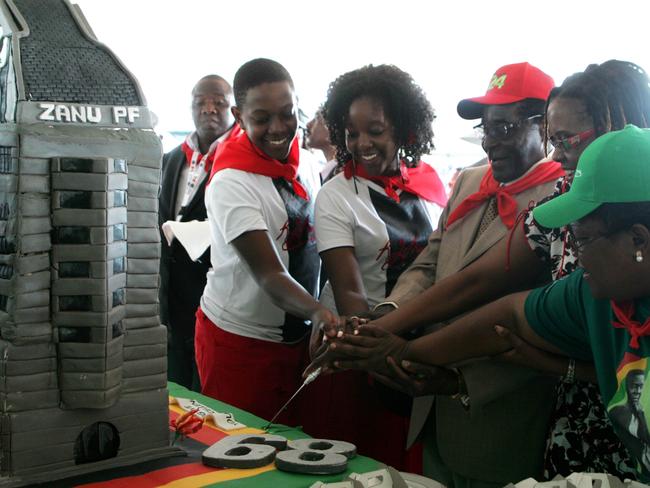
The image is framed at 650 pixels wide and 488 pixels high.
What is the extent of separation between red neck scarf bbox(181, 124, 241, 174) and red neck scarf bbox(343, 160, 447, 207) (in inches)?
43.4

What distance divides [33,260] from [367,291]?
94 cm

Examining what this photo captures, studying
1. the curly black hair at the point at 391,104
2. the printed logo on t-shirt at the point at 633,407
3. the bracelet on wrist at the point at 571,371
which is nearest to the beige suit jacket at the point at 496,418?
the bracelet on wrist at the point at 571,371

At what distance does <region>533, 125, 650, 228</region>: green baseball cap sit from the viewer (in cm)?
132

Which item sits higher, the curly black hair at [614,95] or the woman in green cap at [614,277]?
the curly black hair at [614,95]

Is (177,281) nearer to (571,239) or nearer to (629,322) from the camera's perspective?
(571,239)

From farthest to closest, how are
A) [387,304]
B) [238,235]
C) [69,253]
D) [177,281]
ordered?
[177,281] → [238,235] → [387,304] → [69,253]

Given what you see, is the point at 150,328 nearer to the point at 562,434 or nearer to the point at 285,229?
the point at 285,229

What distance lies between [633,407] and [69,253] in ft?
3.49

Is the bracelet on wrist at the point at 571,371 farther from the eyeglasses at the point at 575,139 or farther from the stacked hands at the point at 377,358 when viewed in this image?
the eyeglasses at the point at 575,139

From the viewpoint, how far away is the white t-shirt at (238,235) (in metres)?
2.18

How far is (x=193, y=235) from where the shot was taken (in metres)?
2.95

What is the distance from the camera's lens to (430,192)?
234cm

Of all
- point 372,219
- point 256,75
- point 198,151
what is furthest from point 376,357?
point 198,151

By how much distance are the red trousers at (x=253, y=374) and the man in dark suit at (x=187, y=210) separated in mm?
1073
